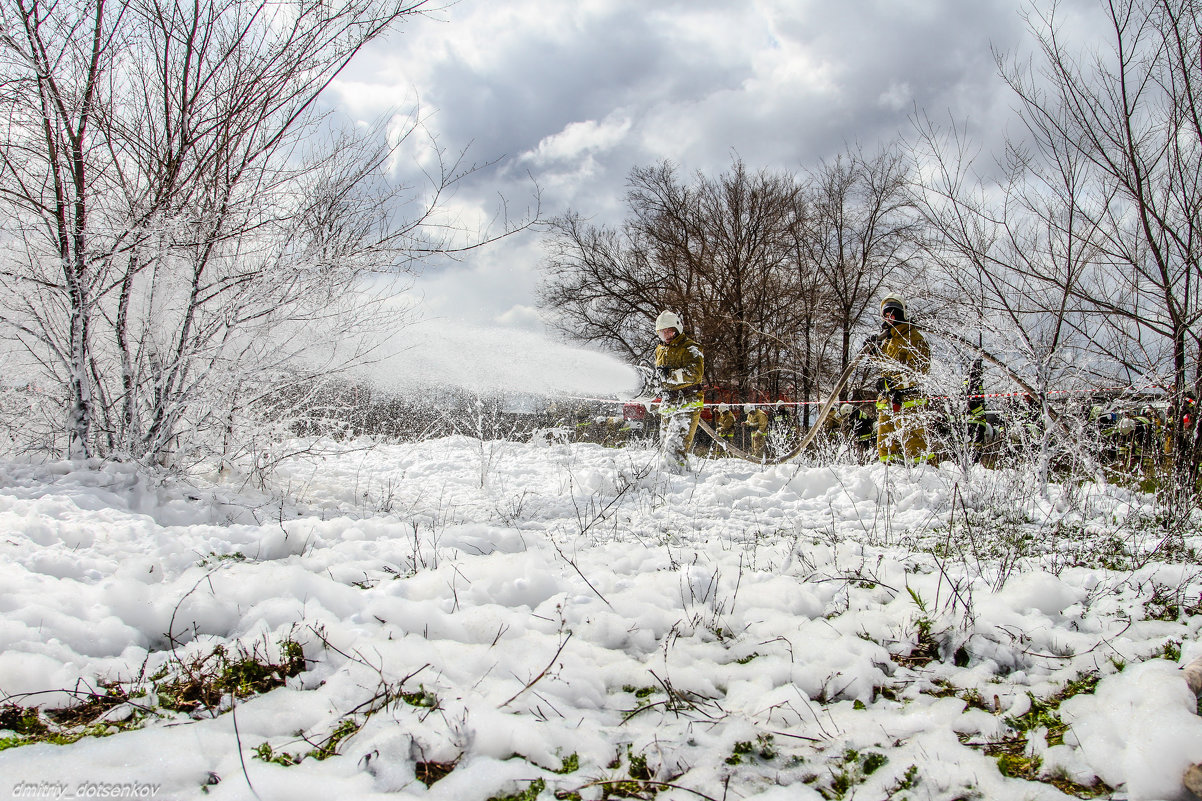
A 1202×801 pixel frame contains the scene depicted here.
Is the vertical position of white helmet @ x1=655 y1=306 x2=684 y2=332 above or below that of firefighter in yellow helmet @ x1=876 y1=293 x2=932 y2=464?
above

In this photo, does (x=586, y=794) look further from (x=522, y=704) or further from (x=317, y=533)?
(x=317, y=533)

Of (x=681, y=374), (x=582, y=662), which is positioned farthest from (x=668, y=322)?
(x=582, y=662)

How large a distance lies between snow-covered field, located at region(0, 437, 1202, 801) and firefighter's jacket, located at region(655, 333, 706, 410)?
11.5 ft

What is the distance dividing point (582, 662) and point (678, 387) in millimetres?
5336

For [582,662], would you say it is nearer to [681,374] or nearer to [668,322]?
[681,374]

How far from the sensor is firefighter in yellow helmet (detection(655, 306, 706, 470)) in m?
6.61

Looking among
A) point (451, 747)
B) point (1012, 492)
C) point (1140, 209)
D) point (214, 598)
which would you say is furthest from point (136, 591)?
point (1140, 209)

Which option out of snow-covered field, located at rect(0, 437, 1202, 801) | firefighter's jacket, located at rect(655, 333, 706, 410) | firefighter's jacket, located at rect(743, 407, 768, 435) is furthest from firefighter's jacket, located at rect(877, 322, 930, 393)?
firefighter's jacket, located at rect(743, 407, 768, 435)

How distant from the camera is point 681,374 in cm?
704

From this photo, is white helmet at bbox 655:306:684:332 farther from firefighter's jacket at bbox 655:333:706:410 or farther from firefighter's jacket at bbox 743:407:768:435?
firefighter's jacket at bbox 743:407:768:435

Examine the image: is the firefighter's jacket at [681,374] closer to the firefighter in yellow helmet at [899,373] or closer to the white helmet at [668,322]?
the white helmet at [668,322]

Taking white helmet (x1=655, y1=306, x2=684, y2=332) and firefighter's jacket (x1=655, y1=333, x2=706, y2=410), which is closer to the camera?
firefighter's jacket (x1=655, y1=333, x2=706, y2=410)

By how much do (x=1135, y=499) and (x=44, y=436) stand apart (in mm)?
8144

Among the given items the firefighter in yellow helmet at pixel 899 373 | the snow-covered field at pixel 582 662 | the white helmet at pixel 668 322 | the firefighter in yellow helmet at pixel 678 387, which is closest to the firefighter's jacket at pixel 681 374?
the firefighter in yellow helmet at pixel 678 387
